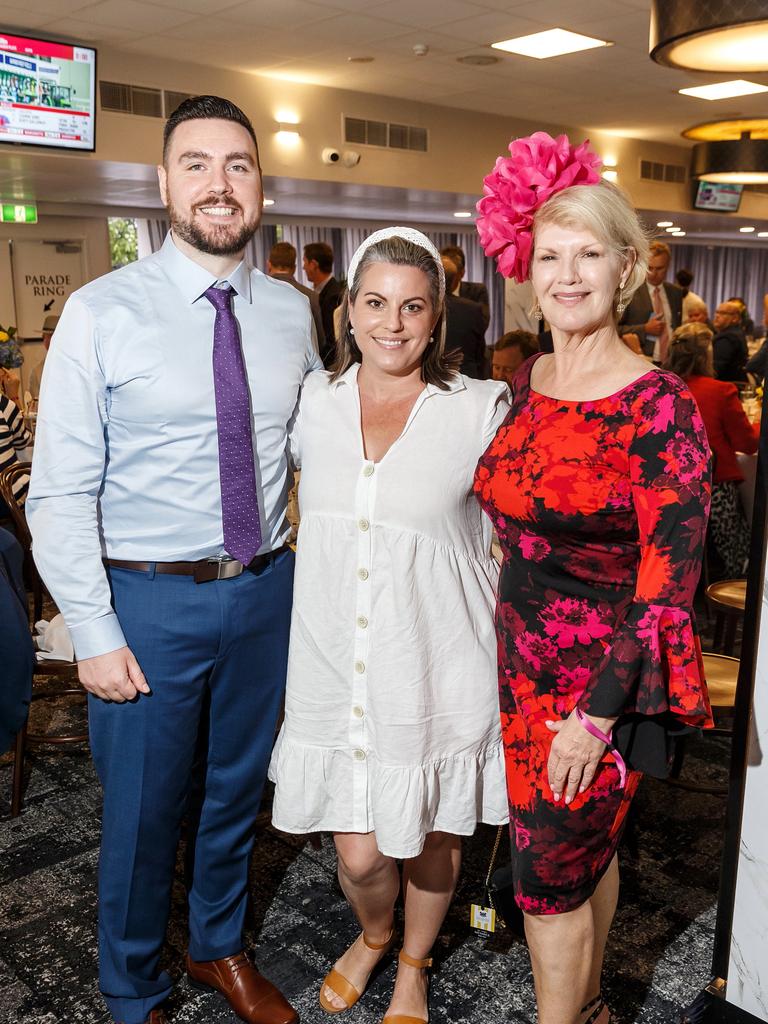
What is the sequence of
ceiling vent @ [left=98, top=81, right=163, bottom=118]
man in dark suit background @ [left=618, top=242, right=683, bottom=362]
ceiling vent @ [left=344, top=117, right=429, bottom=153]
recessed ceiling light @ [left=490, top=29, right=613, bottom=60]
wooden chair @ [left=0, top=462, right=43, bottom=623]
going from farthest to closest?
ceiling vent @ [left=344, top=117, right=429, bottom=153], man in dark suit background @ [left=618, top=242, right=683, bottom=362], ceiling vent @ [left=98, top=81, right=163, bottom=118], recessed ceiling light @ [left=490, top=29, right=613, bottom=60], wooden chair @ [left=0, top=462, right=43, bottom=623]

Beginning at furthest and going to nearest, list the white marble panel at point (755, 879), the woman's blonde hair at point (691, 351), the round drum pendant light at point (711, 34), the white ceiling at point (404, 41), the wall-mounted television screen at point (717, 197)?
1. the wall-mounted television screen at point (717, 197)
2. the white ceiling at point (404, 41)
3. the woman's blonde hair at point (691, 351)
4. the round drum pendant light at point (711, 34)
5. the white marble panel at point (755, 879)

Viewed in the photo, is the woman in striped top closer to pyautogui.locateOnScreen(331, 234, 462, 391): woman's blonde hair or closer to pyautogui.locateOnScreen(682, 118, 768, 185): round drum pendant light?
pyautogui.locateOnScreen(331, 234, 462, 391): woman's blonde hair

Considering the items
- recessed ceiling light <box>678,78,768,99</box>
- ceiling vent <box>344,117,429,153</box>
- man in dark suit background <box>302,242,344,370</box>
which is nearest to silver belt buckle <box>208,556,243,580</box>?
man in dark suit background <box>302,242,344,370</box>

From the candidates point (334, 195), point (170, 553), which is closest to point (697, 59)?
point (170, 553)

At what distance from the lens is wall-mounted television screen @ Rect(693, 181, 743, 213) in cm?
1155

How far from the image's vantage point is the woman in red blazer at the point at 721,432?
174 inches

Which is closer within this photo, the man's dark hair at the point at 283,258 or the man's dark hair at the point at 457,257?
the man's dark hair at the point at 457,257

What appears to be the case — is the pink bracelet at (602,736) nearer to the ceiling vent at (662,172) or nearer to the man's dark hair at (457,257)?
the man's dark hair at (457,257)

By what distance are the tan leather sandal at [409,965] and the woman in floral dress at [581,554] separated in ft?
1.24

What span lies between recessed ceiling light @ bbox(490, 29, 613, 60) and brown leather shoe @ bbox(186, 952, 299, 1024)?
556 centimetres

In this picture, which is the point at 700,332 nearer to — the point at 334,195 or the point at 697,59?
the point at 697,59

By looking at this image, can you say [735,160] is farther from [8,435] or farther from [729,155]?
[8,435]

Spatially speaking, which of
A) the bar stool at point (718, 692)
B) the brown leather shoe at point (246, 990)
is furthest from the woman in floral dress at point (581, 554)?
the bar stool at point (718, 692)

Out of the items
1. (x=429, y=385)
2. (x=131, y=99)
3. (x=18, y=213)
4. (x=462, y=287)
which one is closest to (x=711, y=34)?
(x=429, y=385)
